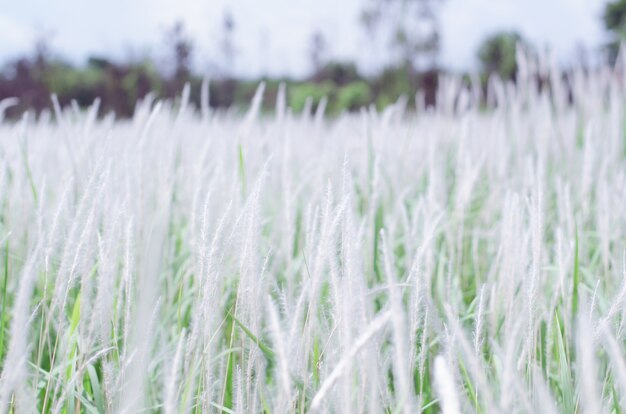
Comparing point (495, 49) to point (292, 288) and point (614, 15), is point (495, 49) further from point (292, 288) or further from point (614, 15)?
point (292, 288)

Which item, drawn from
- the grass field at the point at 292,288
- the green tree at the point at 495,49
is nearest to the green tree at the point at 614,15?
the green tree at the point at 495,49

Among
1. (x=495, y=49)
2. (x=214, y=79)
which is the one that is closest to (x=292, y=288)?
(x=214, y=79)

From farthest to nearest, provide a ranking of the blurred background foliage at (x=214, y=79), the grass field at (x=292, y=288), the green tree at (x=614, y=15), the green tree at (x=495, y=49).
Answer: the green tree at (x=614, y=15) → the green tree at (x=495, y=49) → the blurred background foliage at (x=214, y=79) → the grass field at (x=292, y=288)

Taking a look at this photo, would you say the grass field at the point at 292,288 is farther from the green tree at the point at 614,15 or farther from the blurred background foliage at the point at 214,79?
the green tree at the point at 614,15

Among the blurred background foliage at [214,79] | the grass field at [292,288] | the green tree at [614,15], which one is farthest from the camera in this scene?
the green tree at [614,15]

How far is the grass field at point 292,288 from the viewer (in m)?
0.53

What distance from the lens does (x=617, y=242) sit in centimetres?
126

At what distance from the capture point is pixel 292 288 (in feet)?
3.08

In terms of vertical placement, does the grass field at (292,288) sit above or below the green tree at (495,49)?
above

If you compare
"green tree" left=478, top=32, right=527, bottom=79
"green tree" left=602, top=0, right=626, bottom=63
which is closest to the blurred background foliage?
"green tree" left=478, top=32, right=527, bottom=79

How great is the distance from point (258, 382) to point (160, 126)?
97 cm

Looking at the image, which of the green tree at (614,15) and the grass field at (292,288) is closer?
the grass field at (292,288)

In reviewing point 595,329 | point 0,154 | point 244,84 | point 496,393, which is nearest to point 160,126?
point 0,154

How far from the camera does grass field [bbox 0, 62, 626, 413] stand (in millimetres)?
531
